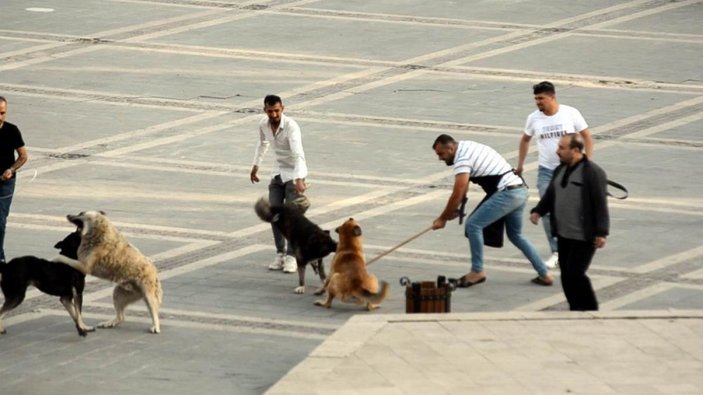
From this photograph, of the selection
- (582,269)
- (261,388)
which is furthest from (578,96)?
(261,388)

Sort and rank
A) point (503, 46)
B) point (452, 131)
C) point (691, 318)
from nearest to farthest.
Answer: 1. point (691, 318)
2. point (452, 131)
3. point (503, 46)

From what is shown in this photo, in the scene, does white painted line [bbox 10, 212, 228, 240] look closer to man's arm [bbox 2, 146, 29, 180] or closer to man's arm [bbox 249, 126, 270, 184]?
man's arm [bbox 249, 126, 270, 184]

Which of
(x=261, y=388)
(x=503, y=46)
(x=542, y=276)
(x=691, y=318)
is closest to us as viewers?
(x=261, y=388)

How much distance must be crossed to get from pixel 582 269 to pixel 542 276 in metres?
1.89

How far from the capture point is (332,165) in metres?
22.3

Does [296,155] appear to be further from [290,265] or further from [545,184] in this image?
[545,184]

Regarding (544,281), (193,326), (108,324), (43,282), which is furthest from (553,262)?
(43,282)

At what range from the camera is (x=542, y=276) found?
1717 centimetres

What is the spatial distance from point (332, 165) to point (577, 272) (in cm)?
738

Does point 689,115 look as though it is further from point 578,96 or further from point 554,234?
point 554,234

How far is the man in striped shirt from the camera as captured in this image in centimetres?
1672

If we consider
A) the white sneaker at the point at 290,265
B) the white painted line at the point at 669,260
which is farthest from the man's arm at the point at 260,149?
the white painted line at the point at 669,260

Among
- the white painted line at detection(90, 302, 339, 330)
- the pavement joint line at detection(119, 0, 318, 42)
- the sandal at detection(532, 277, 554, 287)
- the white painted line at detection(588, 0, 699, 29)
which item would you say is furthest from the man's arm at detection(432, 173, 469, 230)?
the white painted line at detection(588, 0, 699, 29)

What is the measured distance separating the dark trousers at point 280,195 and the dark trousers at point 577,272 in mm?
3242
